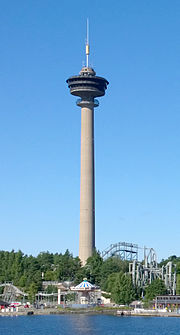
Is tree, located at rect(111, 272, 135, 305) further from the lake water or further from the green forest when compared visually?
the lake water

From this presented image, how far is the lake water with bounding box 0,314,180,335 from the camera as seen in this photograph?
360 feet

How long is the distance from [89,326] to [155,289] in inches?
1777

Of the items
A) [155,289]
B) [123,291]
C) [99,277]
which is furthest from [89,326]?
[99,277]

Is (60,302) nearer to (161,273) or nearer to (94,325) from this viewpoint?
(161,273)

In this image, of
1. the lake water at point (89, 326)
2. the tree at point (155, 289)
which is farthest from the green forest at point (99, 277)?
the lake water at point (89, 326)

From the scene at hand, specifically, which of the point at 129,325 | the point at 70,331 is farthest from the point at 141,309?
the point at 70,331

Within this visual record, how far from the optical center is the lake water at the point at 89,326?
10962cm

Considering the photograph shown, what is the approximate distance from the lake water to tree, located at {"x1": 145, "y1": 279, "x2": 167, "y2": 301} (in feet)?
57.5

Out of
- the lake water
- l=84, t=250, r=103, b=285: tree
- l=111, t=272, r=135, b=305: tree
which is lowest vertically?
the lake water

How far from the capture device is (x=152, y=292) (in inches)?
6289

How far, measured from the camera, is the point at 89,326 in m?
117

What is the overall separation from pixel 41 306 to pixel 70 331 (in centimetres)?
5531

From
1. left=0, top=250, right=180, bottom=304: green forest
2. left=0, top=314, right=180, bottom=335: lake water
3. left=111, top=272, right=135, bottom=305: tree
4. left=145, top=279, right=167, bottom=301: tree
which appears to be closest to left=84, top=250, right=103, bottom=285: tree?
left=0, top=250, right=180, bottom=304: green forest

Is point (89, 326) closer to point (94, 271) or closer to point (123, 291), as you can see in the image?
point (123, 291)
